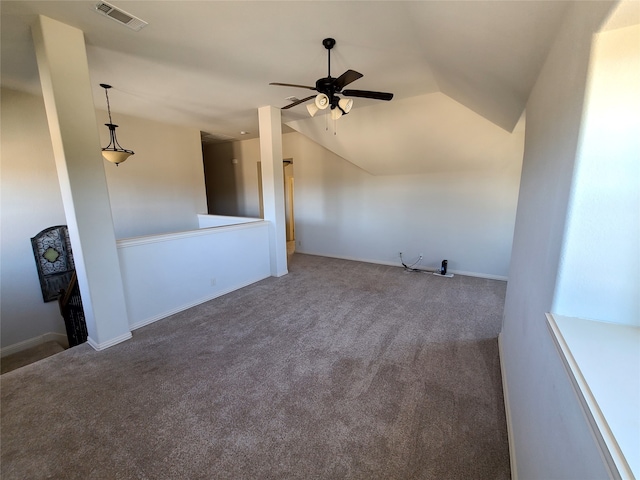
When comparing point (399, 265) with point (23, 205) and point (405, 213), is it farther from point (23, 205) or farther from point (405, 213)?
point (23, 205)

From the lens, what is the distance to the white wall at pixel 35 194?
343 centimetres

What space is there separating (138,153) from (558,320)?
5.85 metres

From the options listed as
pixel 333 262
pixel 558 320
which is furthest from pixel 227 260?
pixel 558 320

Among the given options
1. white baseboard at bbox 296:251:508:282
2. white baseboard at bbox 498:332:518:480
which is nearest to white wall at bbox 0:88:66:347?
white baseboard at bbox 296:251:508:282

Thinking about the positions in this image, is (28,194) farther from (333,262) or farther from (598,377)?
(598,377)

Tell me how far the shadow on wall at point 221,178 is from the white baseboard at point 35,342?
426 cm

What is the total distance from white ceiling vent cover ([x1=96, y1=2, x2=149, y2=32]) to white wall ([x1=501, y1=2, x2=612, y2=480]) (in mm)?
2790

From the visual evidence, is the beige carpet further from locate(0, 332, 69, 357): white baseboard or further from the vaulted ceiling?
the vaulted ceiling

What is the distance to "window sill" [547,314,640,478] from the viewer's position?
1.86 ft

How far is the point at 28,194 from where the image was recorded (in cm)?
358

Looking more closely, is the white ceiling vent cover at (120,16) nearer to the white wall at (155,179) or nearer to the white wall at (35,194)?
the white wall at (35,194)

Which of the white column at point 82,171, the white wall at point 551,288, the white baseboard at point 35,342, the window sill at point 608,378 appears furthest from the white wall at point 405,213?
the white baseboard at point 35,342

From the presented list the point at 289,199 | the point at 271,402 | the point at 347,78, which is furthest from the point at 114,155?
the point at 289,199

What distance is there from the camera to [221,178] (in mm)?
7410
